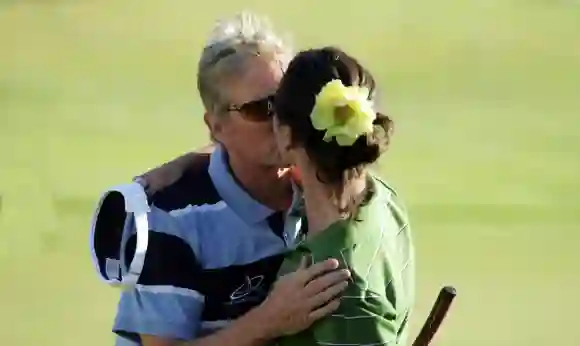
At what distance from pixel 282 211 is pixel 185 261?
A: 230 millimetres

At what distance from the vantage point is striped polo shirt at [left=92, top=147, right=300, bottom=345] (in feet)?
6.07

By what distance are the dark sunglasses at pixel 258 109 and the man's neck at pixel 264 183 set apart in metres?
0.11

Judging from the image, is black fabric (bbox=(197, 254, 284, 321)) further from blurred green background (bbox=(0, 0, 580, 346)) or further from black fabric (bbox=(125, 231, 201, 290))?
blurred green background (bbox=(0, 0, 580, 346))

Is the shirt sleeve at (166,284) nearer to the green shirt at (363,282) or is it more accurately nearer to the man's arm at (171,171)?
the man's arm at (171,171)

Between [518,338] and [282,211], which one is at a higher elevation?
[282,211]

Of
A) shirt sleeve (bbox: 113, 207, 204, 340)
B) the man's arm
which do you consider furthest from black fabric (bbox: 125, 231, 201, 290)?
the man's arm

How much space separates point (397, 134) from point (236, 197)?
3.69m

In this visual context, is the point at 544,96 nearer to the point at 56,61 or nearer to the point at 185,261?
the point at 56,61

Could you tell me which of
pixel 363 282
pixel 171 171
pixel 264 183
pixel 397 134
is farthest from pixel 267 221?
pixel 397 134

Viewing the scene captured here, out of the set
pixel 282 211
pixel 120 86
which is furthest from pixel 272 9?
pixel 282 211

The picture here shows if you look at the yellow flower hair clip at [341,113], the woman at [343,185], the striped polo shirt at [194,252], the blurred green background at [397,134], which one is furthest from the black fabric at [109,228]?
the blurred green background at [397,134]

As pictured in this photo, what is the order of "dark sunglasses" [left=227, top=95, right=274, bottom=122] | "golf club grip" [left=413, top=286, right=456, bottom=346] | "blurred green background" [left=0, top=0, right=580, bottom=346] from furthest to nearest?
"blurred green background" [left=0, top=0, right=580, bottom=346] → "dark sunglasses" [left=227, top=95, right=274, bottom=122] → "golf club grip" [left=413, top=286, right=456, bottom=346]

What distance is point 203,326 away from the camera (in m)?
1.91

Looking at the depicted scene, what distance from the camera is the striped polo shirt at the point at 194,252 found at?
6.07 ft
